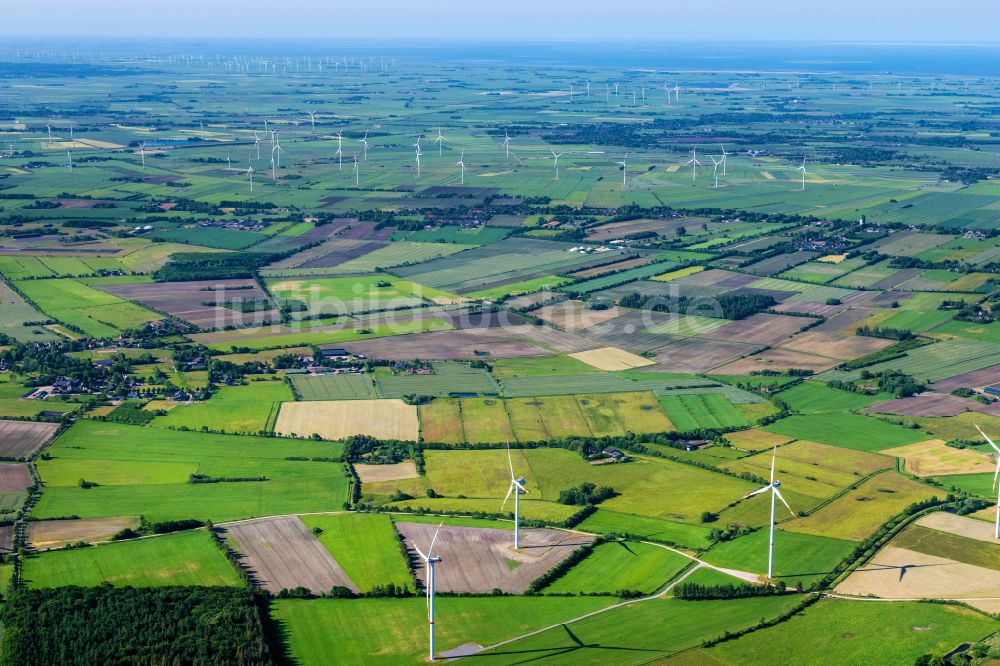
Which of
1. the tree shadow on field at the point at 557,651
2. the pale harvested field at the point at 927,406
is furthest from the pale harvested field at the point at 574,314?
the tree shadow on field at the point at 557,651

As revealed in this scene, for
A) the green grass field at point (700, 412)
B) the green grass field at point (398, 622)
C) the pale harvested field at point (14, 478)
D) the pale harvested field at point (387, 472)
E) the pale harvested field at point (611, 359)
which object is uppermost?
the pale harvested field at point (611, 359)

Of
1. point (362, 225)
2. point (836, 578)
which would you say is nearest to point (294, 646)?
Answer: point (836, 578)

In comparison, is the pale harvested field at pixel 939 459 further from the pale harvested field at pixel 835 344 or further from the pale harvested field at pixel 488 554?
the pale harvested field at pixel 488 554

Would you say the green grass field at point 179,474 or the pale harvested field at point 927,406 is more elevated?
the pale harvested field at point 927,406

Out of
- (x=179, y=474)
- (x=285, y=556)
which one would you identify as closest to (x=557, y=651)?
(x=285, y=556)

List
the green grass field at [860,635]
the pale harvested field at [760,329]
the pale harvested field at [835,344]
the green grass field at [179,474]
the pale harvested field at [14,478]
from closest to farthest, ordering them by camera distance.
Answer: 1. the green grass field at [860,635]
2. the green grass field at [179,474]
3. the pale harvested field at [14,478]
4. the pale harvested field at [835,344]
5. the pale harvested field at [760,329]

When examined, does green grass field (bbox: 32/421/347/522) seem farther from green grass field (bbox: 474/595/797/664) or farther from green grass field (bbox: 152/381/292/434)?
green grass field (bbox: 474/595/797/664)

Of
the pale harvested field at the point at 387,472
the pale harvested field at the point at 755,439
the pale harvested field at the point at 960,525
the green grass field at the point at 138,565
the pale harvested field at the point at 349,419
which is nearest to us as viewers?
the green grass field at the point at 138,565
